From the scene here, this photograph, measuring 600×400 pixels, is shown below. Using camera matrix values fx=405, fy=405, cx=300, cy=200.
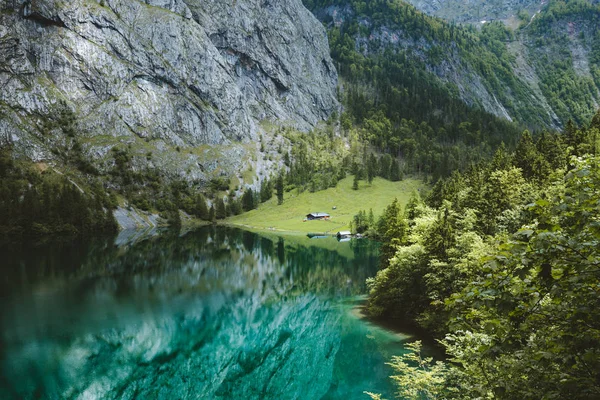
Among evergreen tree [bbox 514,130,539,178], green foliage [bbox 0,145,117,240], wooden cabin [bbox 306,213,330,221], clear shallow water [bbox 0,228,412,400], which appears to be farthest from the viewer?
wooden cabin [bbox 306,213,330,221]

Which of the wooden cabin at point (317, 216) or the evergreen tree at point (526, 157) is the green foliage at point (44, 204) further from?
the evergreen tree at point (526, 157)

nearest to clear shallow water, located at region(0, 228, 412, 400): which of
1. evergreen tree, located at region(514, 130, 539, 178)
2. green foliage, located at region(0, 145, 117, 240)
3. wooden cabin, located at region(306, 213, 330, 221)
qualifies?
evergreen tree, located at region(514, 130, 539, 178)

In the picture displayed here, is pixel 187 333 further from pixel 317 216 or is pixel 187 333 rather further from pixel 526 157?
pixel 317 216

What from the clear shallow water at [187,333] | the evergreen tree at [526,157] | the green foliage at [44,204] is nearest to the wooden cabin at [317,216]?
the green foliage at [44,204]

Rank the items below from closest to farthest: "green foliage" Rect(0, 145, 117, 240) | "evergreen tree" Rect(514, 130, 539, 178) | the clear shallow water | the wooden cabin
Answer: the clear shallow water, "evergreen tree" Rect(514, 130, 539, 178), "green foliage" Rect(0, 145, 117, 240), the wooden cabin

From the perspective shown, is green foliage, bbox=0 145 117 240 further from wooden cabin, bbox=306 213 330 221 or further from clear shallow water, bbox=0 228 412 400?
wooden cabin, bbox=306 213 330 221

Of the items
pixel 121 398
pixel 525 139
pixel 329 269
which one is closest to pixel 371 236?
pixel 329 269

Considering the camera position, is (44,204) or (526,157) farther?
(44,204)

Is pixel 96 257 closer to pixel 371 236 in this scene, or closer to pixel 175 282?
pixel 175 282

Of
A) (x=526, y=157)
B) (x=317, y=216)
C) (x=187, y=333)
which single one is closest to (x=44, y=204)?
(x=317, y=216)
